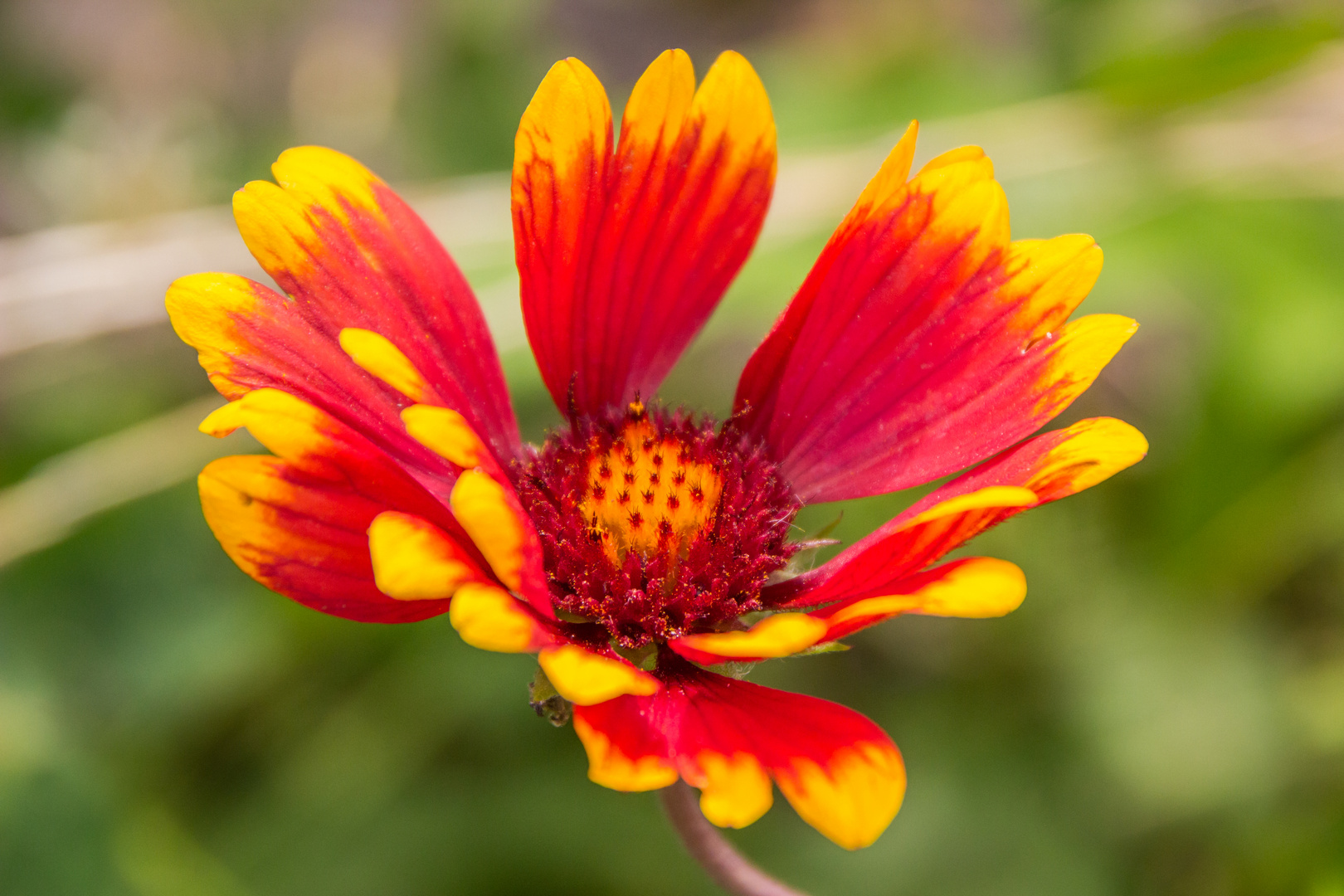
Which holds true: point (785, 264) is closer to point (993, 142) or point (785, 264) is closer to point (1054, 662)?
point (993, 142)

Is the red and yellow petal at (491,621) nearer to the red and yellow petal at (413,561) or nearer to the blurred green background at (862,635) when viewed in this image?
the red and yellow petal at (413,561)

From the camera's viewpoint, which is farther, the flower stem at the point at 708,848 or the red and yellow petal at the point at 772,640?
the flower stem at the point at 708,848

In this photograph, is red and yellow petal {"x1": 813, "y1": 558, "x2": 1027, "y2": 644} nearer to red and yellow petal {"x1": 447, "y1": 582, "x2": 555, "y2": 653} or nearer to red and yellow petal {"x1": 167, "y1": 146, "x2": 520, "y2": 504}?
red and yellow petal {"x1": 447, "y1": 582, "x2": 555, "y2": 653}

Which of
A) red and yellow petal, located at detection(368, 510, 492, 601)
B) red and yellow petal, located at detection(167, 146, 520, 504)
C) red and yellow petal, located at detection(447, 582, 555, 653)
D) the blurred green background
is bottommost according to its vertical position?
the blurred green background

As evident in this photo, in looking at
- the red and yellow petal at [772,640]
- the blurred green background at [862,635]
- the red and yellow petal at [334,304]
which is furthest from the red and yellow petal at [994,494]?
the blurred green background at [862,635]

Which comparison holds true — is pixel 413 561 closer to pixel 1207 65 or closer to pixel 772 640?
pixel 772 640

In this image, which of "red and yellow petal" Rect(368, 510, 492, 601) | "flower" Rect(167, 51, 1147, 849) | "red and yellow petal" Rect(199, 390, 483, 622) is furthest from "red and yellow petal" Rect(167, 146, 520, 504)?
"red and yellow petal" Rect(368, 510, 492, 601)

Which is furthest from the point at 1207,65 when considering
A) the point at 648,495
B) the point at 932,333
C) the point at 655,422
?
the point at 648,495

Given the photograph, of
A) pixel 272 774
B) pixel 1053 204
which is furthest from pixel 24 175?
pixel 1053 204
